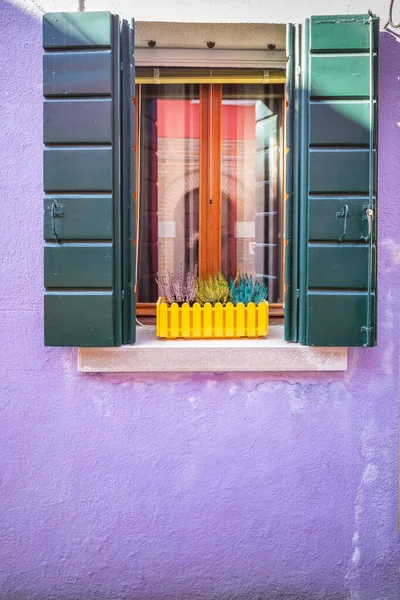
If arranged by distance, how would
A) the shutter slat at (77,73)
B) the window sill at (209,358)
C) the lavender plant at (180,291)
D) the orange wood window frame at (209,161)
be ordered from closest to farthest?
1. the shutter slat at (77,73)
2. the window sill at (209,358)
3. the lavender plant at (180,291)
4. the orange wood window frame at (209,161)

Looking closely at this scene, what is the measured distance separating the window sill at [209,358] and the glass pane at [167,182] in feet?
2.31

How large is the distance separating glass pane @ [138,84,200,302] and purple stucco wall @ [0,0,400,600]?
0.78 metres

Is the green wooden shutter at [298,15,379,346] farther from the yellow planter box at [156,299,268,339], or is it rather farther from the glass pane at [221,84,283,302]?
the glass pane at [221,84,283,302]

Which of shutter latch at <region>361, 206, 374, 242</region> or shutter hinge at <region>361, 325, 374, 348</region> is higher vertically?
shutter latch at <region>361, 206, 374, 242</region>

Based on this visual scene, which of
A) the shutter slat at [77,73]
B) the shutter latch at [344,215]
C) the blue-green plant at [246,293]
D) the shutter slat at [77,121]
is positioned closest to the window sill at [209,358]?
the blue-green plant at [246,293]

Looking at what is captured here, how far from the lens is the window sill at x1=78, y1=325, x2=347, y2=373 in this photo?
305 cm

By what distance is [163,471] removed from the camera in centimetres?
313

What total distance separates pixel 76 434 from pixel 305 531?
133 centimetres

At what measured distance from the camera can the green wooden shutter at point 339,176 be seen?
2949mm

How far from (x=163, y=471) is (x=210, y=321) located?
84cm

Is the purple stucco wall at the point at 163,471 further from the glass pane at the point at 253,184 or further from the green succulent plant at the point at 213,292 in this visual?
the glass pane at the point at 253,184

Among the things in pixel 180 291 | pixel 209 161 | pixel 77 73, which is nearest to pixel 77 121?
pixel 77 73

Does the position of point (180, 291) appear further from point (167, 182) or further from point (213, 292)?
point (167, 182)

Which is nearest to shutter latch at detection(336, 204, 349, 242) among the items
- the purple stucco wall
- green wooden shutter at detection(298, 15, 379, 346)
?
green wooden shutter at detection(298, 15, 379, 346)
